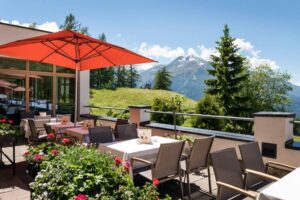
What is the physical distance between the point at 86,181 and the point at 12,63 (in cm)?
744

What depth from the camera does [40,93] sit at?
8688 millimetres

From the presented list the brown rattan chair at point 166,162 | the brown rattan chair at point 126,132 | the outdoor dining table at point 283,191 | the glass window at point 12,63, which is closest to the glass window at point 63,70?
the glass window at point 12,63

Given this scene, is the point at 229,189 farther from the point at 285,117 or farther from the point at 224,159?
the point at 285,117

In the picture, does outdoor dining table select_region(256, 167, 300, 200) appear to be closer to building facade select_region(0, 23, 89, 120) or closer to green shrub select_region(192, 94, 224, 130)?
building facade select_region(0, 23, 89, 120)

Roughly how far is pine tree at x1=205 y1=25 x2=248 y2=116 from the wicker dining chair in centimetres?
2100

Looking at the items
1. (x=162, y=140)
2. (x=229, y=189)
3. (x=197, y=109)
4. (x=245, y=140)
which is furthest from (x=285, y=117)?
(x=197, y=109)

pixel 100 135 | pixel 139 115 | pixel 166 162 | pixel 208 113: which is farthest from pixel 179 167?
pixel 208 113

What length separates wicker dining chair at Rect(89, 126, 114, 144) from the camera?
13.3 feet

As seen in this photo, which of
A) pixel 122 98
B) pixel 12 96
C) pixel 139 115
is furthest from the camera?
pixel 122 98

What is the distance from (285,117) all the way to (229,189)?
229cm

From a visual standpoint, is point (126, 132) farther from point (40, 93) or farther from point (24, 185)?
point (40, 93)

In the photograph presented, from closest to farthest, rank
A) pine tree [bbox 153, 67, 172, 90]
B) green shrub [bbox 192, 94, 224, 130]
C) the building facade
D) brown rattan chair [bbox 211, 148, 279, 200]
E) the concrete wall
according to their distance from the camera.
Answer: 1. brown rattan chair [bbox 211, 148, 279, 200]
2. the concrete wall
3. the building facade
4. green shrub [bbox 192, 94, 224, 130]
5. pine tree [bbox 153, 67, 172, 90]

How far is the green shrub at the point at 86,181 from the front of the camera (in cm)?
190

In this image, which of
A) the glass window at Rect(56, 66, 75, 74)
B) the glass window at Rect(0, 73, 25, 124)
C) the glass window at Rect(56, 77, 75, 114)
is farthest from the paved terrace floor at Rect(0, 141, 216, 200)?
the glass window at Rect(56, 66, 75, 74)
